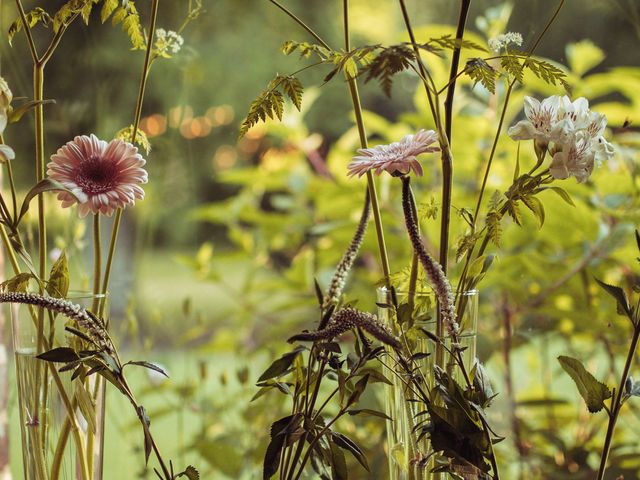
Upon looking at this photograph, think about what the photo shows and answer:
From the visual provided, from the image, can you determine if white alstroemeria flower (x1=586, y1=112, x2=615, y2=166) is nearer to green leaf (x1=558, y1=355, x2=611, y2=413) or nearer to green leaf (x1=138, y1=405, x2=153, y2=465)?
green leaf (x1=558, y1=355, x2=611, y2=413)

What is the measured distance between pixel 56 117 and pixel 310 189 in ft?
1.15

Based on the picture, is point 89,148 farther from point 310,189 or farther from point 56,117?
point 310,189

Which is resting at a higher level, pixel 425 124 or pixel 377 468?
pixel 425 124

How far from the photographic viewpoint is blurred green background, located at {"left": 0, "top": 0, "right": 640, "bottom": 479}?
92 cm

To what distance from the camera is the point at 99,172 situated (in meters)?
0.53

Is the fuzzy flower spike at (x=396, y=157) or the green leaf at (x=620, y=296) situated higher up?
the fuzzy flower spike at (x=396, y=157)

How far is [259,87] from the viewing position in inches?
42.3

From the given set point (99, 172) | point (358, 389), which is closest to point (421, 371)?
point (358, 389)

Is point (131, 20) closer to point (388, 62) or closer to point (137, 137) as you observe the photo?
point (137, 137)

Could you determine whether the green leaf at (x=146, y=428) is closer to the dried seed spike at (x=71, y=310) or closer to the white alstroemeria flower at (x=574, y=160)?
the dried seed spike at (x=71, y=310)

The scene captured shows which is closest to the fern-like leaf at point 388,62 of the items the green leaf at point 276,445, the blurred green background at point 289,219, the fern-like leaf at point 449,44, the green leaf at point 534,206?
the fern-like leaf at point 449,44

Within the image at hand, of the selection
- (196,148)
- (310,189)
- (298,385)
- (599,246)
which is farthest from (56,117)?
(599,246)

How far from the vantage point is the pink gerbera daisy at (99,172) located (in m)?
0.52

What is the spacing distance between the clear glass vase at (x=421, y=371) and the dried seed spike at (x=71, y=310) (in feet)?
0.61
